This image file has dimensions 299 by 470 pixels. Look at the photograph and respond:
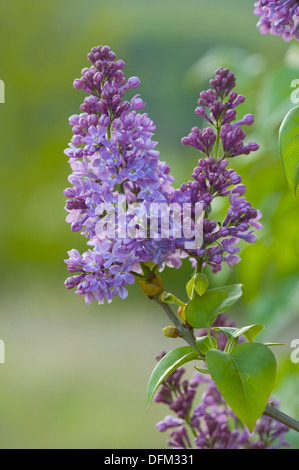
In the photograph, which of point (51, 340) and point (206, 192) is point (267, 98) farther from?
point (51, 340)

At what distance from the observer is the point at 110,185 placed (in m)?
0.34

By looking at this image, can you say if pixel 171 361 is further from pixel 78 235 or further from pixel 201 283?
pixel 78 235

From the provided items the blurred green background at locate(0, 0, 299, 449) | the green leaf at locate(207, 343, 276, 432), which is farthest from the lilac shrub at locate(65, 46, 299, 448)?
the blurred green background at locate(0, 0, 299, 449)

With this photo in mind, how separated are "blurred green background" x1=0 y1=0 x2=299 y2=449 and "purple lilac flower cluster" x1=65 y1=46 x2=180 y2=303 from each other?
36cm

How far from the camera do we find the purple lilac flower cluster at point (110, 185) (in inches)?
13.3

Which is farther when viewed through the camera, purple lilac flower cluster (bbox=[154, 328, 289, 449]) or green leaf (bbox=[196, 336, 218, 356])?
purple lilac flower cluster (bbox=[154, 328, 289, 449])

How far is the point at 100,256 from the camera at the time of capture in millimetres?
341

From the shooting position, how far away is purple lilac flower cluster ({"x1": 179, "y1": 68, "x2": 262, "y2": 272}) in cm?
35

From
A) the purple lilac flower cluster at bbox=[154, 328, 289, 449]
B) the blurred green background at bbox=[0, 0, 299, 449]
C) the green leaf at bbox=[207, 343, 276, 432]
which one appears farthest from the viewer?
the blurred green background at bbox=[0, 0, 299, 449]

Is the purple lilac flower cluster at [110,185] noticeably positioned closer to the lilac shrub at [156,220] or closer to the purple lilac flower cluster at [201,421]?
the lilac shrub at [156,220]

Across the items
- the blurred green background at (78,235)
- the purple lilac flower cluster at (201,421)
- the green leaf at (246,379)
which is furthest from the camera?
the blurred green background at (78,235)

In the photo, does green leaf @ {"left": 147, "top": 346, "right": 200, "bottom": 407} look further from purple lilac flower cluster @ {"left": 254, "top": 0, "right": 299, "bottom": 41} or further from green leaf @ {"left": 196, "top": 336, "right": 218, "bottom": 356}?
purple lilac flower cluster @ {"left": 254, "top": 0, "right": 299, "bottom": 41}

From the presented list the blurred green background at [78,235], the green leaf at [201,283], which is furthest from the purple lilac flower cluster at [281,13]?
the blurred green background at [78,235]

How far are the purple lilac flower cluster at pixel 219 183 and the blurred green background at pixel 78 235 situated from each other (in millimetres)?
313
